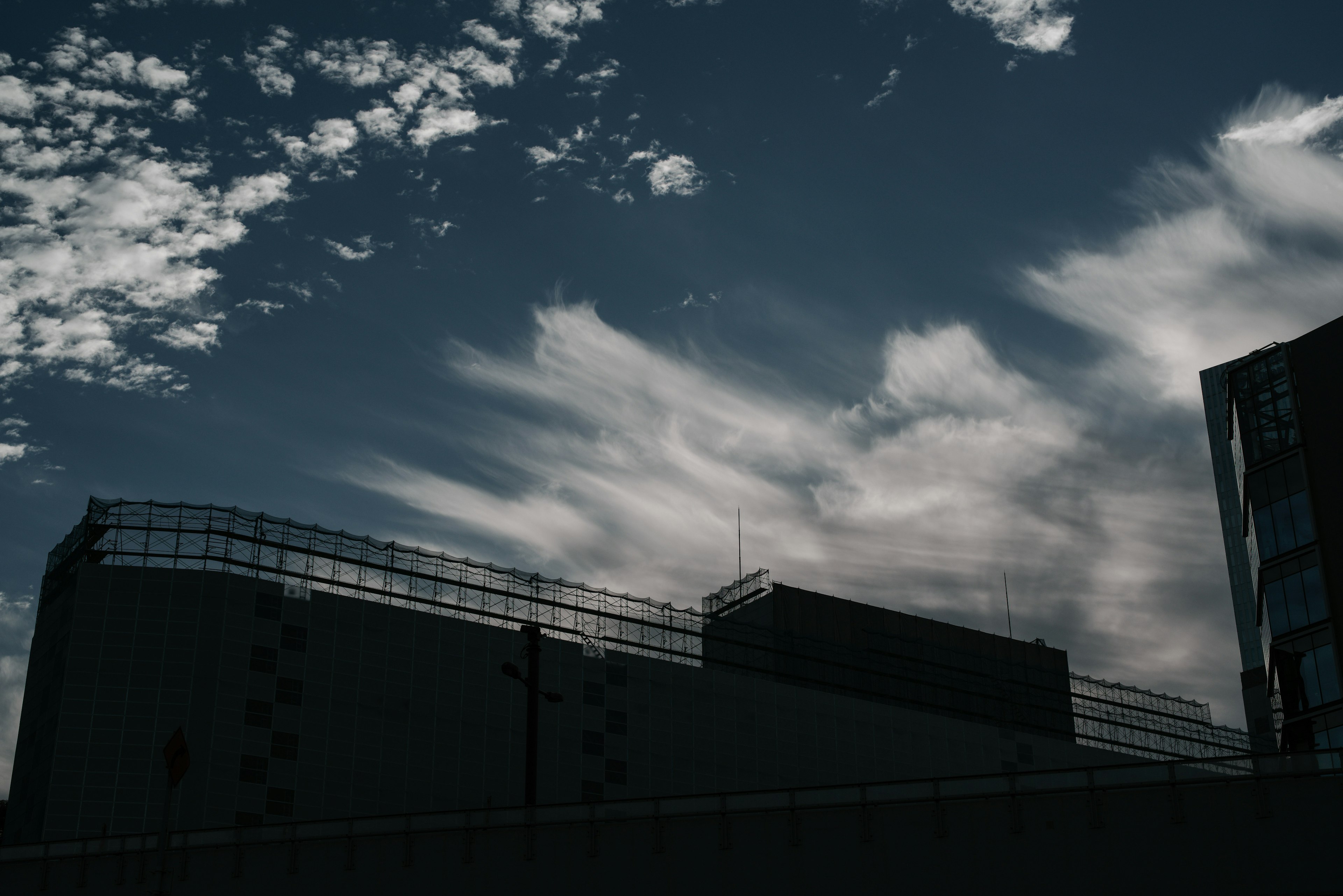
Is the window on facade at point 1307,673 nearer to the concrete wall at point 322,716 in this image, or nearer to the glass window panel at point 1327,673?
the glass window panel at point 1327,673

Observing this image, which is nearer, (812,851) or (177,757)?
(177,757)

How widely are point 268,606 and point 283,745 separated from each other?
9.14m

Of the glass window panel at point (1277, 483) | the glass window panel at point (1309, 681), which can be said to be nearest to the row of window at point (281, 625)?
the glass window panel at point (1277, 483)

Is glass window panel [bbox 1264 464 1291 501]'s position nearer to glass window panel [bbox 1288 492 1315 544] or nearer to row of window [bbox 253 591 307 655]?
glass window panel [bbox 1288 492 1315 544]

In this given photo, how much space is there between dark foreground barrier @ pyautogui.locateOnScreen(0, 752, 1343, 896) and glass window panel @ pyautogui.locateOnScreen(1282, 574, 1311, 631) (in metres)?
23.8

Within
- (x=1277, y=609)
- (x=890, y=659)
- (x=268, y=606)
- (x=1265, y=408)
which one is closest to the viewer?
(x=1277, y=609)

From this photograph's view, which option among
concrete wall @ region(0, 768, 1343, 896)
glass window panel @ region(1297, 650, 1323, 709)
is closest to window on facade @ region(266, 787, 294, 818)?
concrete wall @ region(0, 768, 1343, 896)

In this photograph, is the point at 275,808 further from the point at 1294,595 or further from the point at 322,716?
the point at 1294,595

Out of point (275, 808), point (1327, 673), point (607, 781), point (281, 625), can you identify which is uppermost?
point (281, 625)

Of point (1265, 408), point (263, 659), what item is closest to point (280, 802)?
point (263, 659)

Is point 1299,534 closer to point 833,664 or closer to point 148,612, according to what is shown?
point 833,664

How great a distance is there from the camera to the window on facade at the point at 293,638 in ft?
270

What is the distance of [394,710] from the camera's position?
84.1 metres

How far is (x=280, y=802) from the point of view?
7731 centimetres
